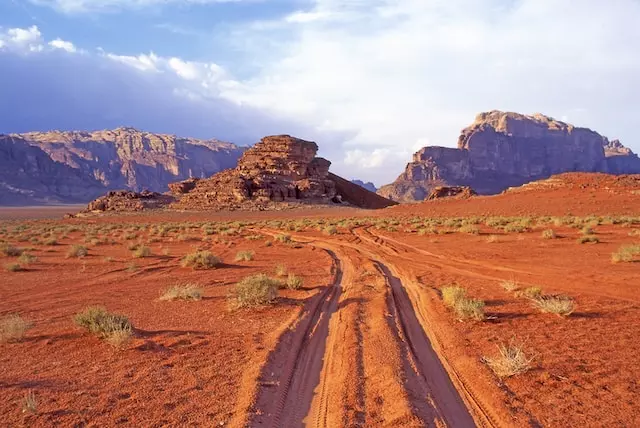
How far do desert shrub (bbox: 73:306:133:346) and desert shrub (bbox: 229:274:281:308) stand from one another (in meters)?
2.53

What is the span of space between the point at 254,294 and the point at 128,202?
74.4 m

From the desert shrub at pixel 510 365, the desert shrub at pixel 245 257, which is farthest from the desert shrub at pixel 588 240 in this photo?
the desert shrub at pixel 510 365

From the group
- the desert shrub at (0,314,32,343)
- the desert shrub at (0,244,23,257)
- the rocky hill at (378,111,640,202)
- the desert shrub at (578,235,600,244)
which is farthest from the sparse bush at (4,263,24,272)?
the rocky hill at (378,111,640,202)

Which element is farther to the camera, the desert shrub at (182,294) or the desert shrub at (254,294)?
the desert shrub at (182,294)

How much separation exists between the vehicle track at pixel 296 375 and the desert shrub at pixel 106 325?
7.80 feet

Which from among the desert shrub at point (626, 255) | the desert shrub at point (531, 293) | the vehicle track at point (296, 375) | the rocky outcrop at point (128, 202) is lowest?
the vehicle track at point (296, 375)

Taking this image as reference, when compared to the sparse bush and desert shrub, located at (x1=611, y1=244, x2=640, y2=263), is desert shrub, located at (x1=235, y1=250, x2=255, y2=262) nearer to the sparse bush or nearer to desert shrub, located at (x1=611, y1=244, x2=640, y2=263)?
the sparse bush

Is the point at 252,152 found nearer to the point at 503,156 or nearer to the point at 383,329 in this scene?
the point at 383,329

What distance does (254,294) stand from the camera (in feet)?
32.5

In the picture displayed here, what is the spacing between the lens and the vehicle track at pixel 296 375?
4.96 metres

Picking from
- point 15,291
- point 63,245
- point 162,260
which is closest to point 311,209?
point 63,245

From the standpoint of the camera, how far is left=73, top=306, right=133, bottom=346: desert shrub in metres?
7.09

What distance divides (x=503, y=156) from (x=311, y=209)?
140735 mm

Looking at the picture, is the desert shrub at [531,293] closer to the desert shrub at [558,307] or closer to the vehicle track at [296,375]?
the desert shrub at [558,307]
